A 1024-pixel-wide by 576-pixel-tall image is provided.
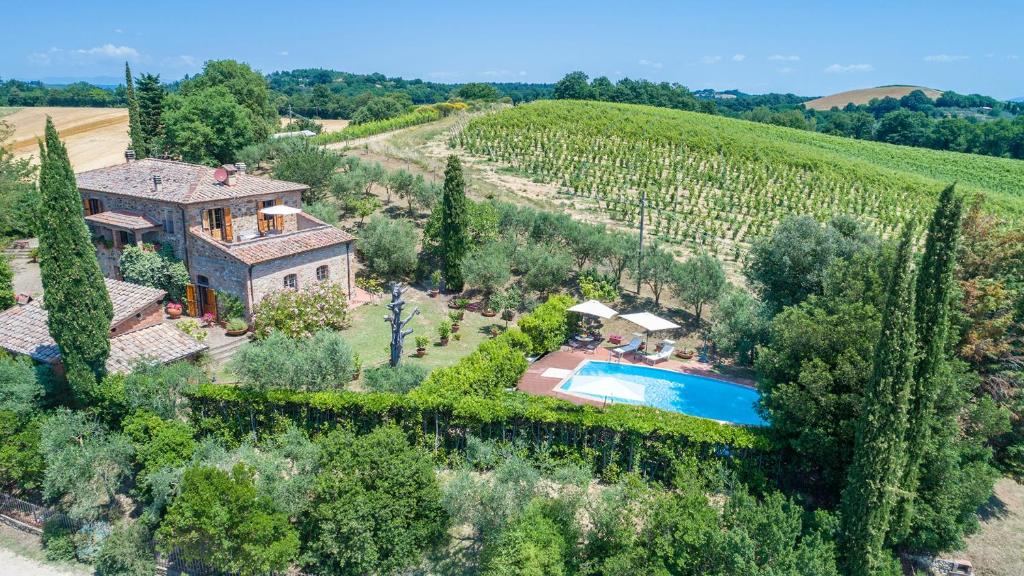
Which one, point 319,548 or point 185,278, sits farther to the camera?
point 185,278

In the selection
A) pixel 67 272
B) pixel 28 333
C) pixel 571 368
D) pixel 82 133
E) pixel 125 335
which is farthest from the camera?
pixel 82 133

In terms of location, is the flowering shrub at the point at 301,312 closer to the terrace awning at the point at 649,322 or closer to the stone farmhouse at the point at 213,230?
the stone farmhouse at the point at 213,230

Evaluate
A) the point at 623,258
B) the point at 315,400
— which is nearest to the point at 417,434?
the point at 315,400

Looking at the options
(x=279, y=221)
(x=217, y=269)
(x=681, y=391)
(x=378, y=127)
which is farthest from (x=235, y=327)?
(x=378, y=127)

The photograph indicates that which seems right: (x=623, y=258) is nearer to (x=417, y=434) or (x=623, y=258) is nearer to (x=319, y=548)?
(x=417, y=434)

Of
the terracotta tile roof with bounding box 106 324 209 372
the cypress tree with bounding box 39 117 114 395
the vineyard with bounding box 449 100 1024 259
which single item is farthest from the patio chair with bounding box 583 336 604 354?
the cypress tree with bounding box 39 117 114 395

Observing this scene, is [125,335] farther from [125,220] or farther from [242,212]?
[242,212]
